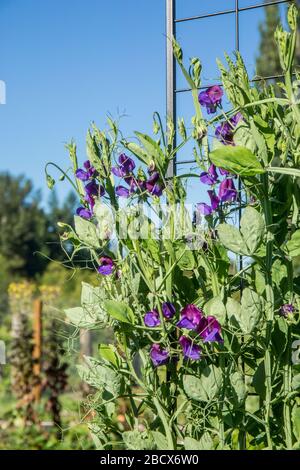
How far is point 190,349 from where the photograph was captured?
1.85 m

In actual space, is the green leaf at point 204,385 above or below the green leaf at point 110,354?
below

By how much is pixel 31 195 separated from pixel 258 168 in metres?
15.4

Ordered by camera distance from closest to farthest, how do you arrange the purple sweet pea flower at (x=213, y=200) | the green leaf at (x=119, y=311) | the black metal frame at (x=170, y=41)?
the green leaf at (x=119, y=311) → the purple sweet pea flower at (x=213, y=200) → the black metal frame at (x=170, y=41)

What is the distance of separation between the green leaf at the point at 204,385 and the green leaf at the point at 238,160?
51cm

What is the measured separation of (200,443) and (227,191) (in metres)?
0.69

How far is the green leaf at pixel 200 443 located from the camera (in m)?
1.92

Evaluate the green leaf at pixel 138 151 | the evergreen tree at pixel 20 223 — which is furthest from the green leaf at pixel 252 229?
the evergreen tree at pixel 20 223

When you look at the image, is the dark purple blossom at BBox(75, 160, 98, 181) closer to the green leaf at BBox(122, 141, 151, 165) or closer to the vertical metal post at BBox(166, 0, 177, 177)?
the green leaf at BBox(122, 141, 151, 165)

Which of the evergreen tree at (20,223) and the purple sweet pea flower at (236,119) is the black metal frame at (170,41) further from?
the evergreen tree at (20,223)

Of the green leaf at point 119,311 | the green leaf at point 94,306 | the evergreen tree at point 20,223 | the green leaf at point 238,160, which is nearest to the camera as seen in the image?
the green leaf at point 238,160

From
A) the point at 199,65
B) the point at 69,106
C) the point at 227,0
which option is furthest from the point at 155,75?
the point at 199,65

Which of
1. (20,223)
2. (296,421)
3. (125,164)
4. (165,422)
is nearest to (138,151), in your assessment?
(125,164)

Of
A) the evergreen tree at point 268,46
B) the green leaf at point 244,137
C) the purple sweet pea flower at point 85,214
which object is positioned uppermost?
the evergreen tree at point 268,46
